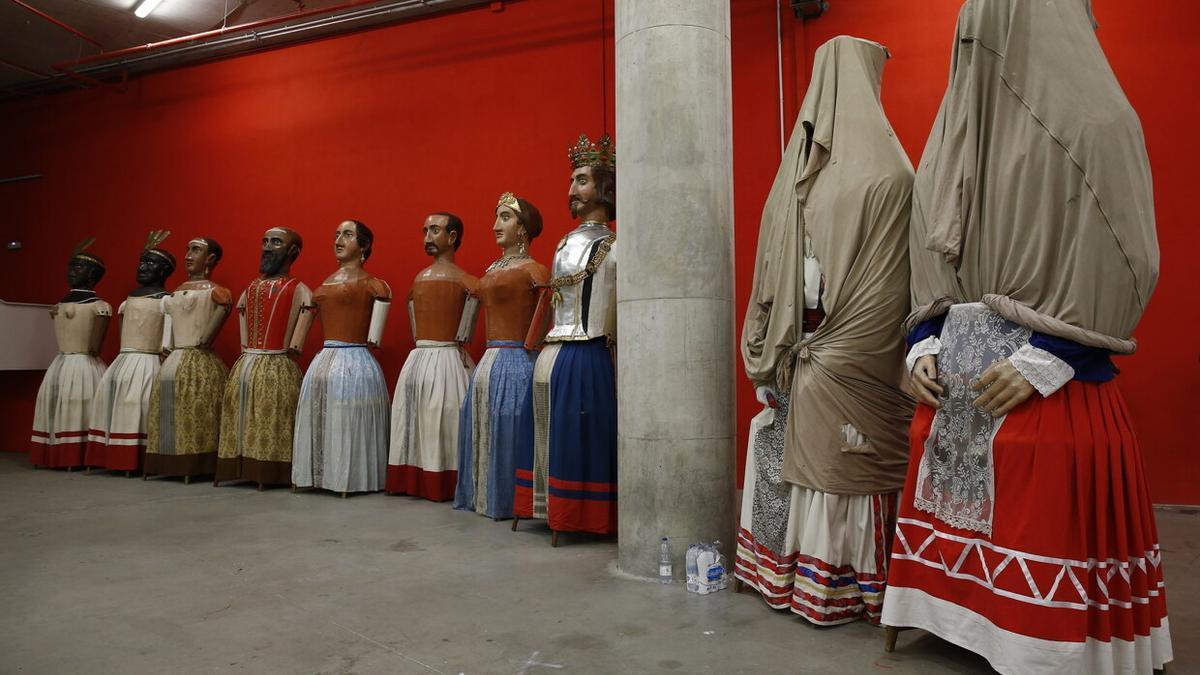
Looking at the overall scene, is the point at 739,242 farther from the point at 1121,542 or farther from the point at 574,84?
the point at 1121,542

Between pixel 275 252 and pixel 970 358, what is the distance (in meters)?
5.02

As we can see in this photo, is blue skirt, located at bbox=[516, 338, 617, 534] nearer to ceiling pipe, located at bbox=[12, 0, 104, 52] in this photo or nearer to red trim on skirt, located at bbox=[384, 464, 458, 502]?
red trim on skirt, located at bbox=[384, 464, 458, 502]

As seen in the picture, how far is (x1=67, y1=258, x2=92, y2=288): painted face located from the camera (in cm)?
691

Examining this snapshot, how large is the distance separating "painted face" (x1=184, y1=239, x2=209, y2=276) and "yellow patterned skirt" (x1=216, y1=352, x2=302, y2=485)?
3.30 ft

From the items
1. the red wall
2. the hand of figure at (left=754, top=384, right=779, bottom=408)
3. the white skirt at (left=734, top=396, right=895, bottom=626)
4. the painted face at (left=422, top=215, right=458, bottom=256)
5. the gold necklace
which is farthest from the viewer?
the painted face at (left=422, top=215, right=458, bottom=256)

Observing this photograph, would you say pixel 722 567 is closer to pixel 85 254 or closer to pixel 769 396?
pixel 769 396

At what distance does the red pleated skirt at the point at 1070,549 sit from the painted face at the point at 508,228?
319 centimetres

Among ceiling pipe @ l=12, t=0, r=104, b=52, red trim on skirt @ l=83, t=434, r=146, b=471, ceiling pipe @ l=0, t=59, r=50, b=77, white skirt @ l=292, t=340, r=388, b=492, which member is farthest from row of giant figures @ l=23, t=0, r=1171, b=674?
ceiling pipe @ l=0, t=59, r=50, b=77

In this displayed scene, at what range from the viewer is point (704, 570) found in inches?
118

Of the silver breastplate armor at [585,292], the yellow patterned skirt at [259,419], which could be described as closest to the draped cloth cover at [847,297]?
the silver breastplate armor at [585,292]

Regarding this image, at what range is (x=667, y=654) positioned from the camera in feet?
7.75

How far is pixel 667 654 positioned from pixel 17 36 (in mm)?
8645

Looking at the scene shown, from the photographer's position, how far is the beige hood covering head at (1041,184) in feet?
6.55

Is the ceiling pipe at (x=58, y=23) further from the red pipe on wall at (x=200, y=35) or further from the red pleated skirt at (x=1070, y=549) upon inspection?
the red pleated skirt at (x=1070, y=549)
